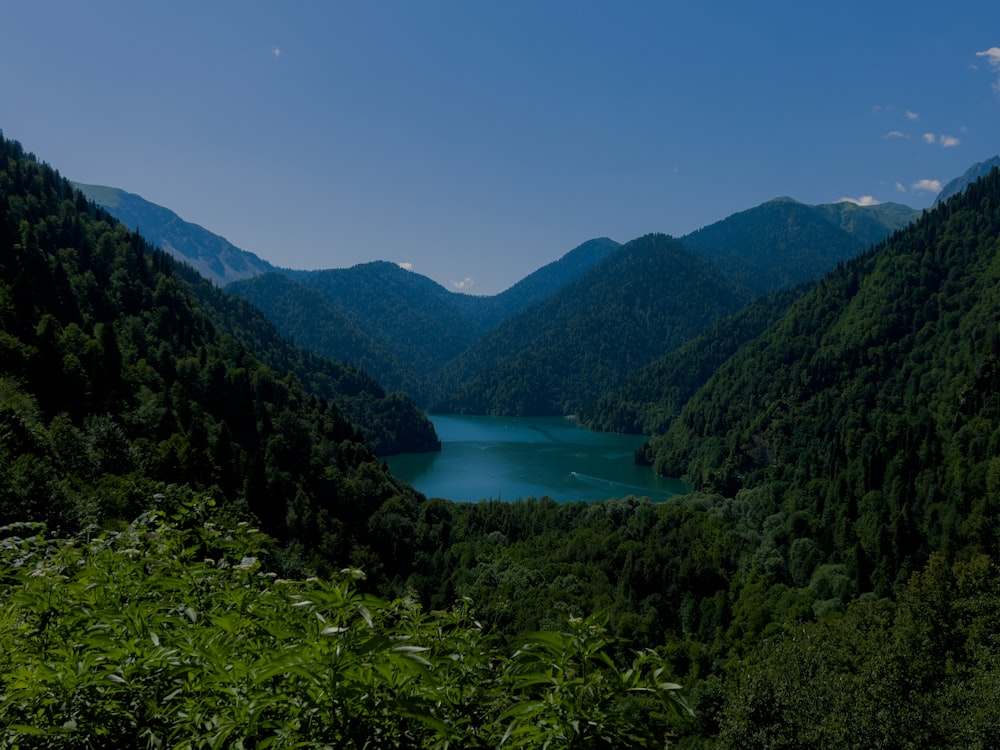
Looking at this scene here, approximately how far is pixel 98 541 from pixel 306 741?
4.14 meters

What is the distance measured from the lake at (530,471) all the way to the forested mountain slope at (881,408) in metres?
13.4

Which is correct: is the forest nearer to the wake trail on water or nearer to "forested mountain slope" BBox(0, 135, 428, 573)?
"forested mountain slope" BBox(0, 135, 428, 573)

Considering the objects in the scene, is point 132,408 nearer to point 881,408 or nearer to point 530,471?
point 530,471

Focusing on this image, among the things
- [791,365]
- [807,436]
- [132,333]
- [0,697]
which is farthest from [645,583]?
[791,365]

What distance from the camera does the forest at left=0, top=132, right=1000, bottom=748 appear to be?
283 cm

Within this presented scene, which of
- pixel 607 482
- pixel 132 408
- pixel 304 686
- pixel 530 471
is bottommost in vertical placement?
pixel 607 482

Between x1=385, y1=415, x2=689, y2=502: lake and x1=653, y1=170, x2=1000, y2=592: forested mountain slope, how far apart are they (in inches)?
527

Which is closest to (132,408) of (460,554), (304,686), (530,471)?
(460,554)

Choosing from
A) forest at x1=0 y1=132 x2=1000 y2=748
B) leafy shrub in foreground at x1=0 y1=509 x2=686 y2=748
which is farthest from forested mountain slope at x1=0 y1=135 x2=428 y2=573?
leafy shrub in foreground at x1=0 y1=509 x2=686 y2=748

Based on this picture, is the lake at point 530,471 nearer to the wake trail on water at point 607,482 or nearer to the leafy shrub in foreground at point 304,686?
the wake trail on water at point 607,482

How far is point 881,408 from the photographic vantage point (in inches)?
4722

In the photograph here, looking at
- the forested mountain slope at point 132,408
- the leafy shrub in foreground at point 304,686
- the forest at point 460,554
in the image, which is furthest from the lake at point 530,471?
the leafy shrub in foreground at point 304,686

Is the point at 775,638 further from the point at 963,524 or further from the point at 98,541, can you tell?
the point at 98,541

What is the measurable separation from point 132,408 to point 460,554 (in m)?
36.1
